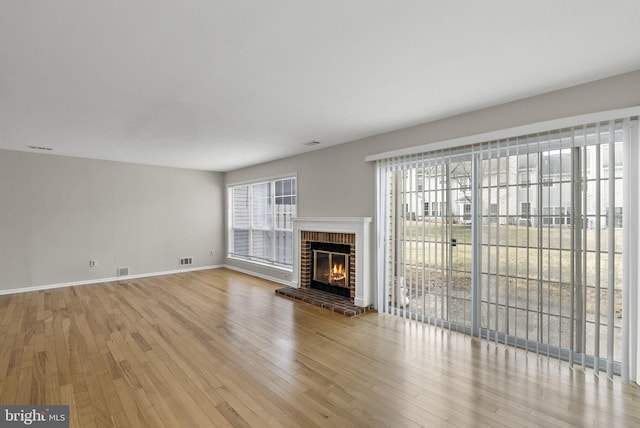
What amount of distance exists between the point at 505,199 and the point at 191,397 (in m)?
3.37

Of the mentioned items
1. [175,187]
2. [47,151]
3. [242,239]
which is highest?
[47,151]

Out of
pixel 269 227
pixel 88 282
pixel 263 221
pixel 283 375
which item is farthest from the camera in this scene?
pixel 263 221

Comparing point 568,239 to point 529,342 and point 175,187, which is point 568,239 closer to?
point 529,342

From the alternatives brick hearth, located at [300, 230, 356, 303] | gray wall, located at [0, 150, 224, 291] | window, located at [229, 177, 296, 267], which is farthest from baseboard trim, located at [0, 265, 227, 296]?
brick hearth, located at [300, 230, 356, 303]

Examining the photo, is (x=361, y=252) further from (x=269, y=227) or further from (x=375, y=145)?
Result: (x=269, y=227)

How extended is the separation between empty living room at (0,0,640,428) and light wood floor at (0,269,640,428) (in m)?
0.02

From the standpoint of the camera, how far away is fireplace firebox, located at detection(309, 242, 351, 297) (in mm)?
4828

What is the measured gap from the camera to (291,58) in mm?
2193

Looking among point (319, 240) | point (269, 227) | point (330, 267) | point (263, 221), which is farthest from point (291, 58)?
point (263, 221)

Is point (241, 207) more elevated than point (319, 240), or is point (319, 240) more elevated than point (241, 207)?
point (241, 207)

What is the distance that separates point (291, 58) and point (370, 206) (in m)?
2.63

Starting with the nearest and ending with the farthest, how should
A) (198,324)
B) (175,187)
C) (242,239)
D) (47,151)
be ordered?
(198,324) → (47,151) → (175,187) → (242,239)

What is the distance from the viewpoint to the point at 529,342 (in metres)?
2.97

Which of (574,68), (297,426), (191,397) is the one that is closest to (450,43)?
(574,68)
